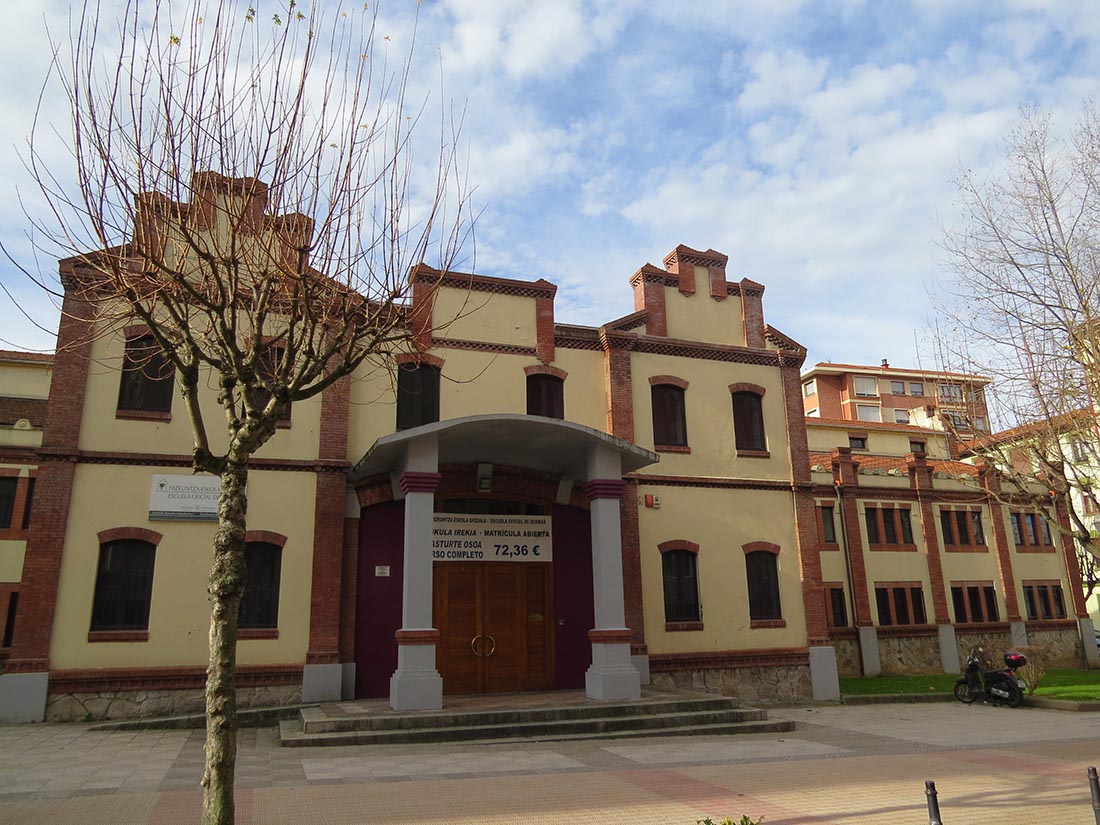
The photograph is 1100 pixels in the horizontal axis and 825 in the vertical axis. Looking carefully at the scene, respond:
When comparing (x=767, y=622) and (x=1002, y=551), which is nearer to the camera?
(x=767, y=622)

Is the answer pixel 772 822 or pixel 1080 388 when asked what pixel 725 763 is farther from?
pixel 1080 388

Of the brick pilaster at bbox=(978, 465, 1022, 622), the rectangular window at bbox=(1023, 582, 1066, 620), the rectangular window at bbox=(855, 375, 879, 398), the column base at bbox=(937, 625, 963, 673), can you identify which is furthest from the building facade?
the rectangular window at bbox=(855, 375, 879, 398)

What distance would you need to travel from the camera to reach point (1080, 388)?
14.1m

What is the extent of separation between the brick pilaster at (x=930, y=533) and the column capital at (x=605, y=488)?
67.4 ft

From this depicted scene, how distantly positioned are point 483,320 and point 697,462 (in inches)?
240

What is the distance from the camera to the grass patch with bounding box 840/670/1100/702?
1894cm

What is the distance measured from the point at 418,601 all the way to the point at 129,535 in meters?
5.60

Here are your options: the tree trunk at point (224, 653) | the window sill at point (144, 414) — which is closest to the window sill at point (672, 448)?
the window sill at point (144, 414)

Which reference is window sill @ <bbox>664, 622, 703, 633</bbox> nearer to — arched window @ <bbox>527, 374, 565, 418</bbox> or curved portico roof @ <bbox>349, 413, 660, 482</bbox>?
curved portico roof @ <bbox>349, 413, 660, 482</bbox>

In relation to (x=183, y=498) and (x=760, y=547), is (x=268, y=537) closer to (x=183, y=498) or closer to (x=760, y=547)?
(x=183, y=498)

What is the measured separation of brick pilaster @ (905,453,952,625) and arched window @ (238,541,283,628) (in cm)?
2520

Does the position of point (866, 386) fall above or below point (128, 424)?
above

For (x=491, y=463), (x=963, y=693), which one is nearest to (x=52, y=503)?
(x=491, y=463)

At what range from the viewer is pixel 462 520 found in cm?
1625
